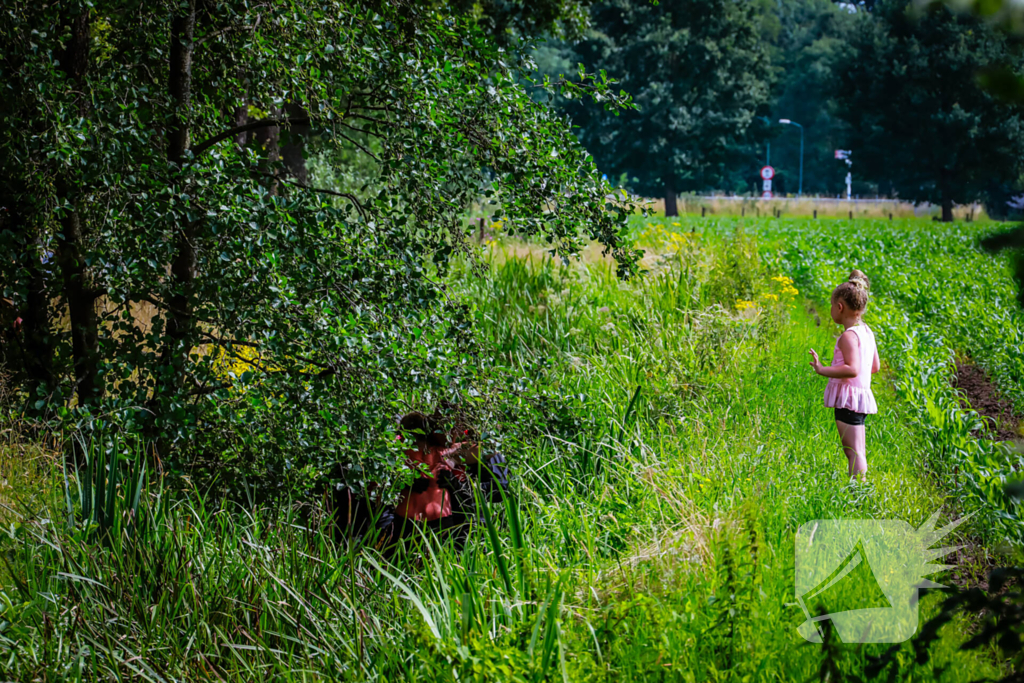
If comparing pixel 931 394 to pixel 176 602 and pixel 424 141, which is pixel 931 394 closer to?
pixel 424 141

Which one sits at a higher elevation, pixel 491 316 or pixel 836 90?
pixel 836 90

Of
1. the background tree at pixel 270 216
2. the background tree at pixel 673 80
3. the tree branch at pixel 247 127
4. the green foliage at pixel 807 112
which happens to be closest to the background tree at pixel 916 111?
the background tree at pixel 673 80

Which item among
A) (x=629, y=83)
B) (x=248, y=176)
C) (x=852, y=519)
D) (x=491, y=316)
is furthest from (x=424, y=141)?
(x=629, y=83)

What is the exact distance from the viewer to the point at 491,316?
800cm

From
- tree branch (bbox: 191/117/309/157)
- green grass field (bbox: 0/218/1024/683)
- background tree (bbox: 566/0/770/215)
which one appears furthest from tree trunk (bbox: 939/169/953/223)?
tree branch (bbox: 191/117/309/157)

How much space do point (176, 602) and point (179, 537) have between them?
0.90 ft

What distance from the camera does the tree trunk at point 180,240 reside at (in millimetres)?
3963

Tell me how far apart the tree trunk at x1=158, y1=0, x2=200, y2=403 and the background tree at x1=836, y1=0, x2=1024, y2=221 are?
142ft

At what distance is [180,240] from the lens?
402 centimetres

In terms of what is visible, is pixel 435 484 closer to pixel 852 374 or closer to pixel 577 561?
pixel 577 561

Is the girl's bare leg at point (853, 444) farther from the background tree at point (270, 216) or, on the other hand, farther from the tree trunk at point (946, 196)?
the tree trunk at point (946, 196)

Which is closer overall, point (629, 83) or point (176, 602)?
point (176, 602)

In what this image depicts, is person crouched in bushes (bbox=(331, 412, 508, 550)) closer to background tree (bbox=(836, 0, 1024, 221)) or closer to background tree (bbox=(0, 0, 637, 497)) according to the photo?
background tree (bbox=(0, 0, 637, 497))

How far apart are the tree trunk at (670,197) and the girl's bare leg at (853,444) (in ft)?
160
